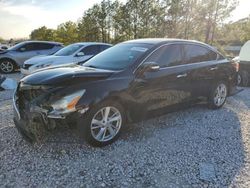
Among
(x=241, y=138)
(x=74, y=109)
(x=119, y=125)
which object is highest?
(x=74, y=109)

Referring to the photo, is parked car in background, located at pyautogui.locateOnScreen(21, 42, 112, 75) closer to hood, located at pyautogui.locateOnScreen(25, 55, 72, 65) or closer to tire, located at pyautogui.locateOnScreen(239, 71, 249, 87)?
hood, located at pyautogui.locateOnScreen(25, 55, 72, 65)

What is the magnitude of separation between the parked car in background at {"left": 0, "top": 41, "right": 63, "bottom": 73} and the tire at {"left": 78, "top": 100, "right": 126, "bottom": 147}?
30.0ft

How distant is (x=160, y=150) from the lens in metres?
3.74

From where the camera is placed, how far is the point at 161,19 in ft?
84.1

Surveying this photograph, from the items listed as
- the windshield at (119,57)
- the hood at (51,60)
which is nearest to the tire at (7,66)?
the hood at (51,60)

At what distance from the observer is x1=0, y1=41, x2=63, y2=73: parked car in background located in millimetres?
11367

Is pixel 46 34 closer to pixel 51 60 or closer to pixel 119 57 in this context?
pixel 51 60

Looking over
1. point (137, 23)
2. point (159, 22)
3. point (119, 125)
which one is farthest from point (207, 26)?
point (119, 125)

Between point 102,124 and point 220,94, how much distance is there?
337 cm

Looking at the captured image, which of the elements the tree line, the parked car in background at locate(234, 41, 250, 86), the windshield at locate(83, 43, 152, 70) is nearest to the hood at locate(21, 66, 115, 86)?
the windshield at locate(83, 43, 152, 70)

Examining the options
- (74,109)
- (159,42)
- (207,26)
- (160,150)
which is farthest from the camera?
(207,26)

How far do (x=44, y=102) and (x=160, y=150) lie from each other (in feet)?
5.83

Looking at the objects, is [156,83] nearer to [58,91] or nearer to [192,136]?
[192,136]

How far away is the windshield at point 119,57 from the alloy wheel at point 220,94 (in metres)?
2.31
